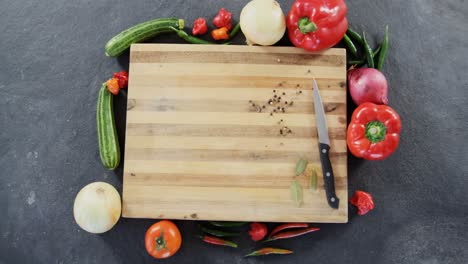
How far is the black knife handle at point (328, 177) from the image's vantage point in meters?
2.00

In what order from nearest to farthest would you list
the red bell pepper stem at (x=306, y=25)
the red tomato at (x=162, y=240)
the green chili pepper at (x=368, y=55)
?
the red bell pepper stem at (x=306, y=25) < the red tomato at (x=162, y=240) < the green chili pepper at (x=368, y=55)

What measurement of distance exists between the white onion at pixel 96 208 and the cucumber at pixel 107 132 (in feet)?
0.43

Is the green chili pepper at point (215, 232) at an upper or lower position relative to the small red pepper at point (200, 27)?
lower

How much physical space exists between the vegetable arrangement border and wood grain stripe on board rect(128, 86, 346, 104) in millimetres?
122

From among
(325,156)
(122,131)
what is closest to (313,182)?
(325,156)

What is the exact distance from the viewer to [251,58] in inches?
81.6

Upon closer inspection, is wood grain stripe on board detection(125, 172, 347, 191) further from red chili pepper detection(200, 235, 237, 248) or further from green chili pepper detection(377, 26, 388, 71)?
green chili pepper detection(377, 26, 388, 71)

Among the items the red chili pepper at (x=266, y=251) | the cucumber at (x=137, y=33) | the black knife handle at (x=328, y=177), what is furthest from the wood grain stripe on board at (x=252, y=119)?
the red chili pepper at (x=266, y=251)

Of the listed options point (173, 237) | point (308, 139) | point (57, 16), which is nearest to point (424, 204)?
point (308, 139)

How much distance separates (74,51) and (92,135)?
43cm

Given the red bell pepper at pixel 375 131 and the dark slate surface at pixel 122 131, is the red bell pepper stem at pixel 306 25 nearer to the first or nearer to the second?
the dark slate surface at pixel 122 131

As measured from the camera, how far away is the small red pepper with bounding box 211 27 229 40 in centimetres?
215

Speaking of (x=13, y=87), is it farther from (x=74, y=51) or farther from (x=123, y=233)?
(x=123, y=233)

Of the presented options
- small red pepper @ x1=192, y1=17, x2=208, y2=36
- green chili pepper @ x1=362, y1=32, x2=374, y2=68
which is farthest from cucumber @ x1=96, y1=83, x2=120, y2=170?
green chili pepper @ x1=362, y1=32, x2=374, y2=68
